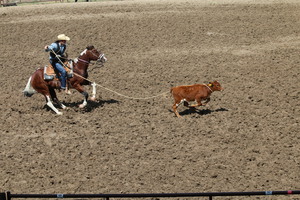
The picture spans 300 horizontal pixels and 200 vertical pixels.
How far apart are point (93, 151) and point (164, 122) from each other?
236cm

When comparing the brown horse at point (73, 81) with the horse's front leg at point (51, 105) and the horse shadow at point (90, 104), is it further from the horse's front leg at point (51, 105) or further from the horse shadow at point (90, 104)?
the horse shadow at point (90, 104)

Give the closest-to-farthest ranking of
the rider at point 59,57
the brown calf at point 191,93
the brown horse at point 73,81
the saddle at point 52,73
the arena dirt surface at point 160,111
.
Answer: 1. the arena dirt surface at point 160,111
2. the brown calf at point 191,93
3. the rider at point 59,57
4. the saddle at point 52,73
5. the brown horse at point 73,81

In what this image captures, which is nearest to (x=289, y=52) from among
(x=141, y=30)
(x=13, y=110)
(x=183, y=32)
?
(x=183, y=32)

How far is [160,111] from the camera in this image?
493 inches

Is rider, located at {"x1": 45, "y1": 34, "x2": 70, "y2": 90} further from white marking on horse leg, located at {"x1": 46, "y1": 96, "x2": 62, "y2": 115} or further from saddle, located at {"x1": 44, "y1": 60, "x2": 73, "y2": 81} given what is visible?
white marking on horse leg, located at {"x1": 46, "y1": 96, "x2": 62, "y2": 115}

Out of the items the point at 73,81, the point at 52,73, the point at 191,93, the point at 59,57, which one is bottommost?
the point at 191,93

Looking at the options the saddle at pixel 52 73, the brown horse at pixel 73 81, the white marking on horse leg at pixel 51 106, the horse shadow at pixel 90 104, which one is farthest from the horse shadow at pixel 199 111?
the white marking on horse leg at pixel 51 106

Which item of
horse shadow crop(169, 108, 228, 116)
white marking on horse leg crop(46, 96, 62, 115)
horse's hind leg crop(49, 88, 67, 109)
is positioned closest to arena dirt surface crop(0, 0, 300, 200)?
horse shadow crop(169, 108, 228, 116)

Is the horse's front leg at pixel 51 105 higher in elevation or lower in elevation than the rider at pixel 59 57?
lower

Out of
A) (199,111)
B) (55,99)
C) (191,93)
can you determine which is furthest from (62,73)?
(199,111)

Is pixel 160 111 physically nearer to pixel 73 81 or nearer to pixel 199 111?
pixel 199 111

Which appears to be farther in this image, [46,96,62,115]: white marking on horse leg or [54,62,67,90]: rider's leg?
[46,96,62,115]: white marking on horse leg

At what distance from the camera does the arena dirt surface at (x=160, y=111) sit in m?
8.98

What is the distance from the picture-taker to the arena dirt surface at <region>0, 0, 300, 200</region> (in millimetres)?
8984
